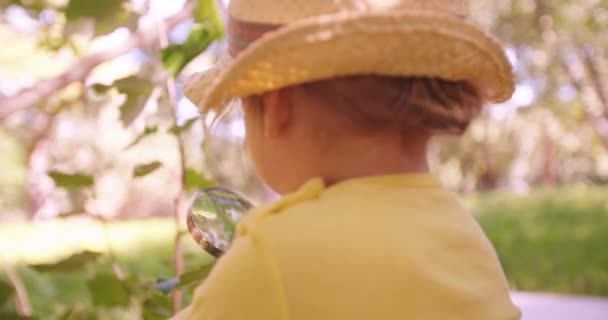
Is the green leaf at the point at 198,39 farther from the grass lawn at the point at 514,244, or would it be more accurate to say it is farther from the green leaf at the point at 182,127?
the grass lawn at the point at 514,244

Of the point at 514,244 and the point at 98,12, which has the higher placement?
the point at 98,12

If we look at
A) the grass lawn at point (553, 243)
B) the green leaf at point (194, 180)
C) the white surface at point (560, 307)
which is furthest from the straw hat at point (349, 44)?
the grass lawn at point (553, 243)

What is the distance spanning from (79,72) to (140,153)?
20.8 ft

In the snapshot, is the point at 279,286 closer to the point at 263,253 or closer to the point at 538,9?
the point at 263,253

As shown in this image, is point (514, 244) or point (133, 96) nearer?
point (133, 96)

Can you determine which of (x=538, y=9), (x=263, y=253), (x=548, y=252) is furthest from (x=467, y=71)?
(x=548, y=252)

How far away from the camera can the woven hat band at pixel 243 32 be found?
79 centimetres

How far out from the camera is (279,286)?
695 mm

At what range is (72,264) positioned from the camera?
115cm

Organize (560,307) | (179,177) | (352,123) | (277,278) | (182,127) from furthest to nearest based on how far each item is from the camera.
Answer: (560,307) → (179,177) → (182,127) → (352,123) → (277,278)

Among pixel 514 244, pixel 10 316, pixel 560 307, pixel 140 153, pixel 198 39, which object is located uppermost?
pixel 198 39

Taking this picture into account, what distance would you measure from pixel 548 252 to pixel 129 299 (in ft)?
17.3

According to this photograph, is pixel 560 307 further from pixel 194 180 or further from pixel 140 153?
pixel 140 153

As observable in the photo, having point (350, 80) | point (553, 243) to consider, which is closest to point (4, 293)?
point (350, 80)
